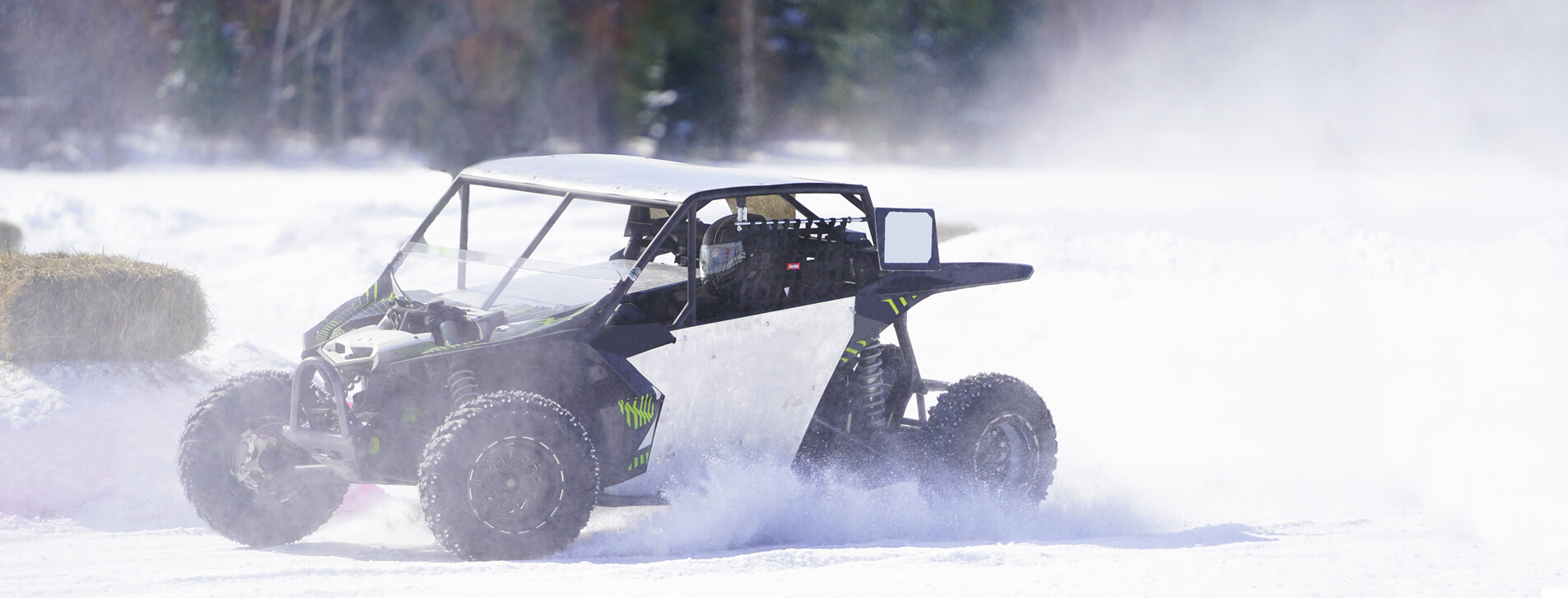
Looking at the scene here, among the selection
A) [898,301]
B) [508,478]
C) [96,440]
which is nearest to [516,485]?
[508,478]

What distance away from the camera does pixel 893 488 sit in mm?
6406

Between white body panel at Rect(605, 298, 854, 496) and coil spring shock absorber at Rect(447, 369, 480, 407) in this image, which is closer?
coil spring shock absorber at Rect(447, 369, 480, 407)

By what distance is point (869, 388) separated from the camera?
6.37 metres

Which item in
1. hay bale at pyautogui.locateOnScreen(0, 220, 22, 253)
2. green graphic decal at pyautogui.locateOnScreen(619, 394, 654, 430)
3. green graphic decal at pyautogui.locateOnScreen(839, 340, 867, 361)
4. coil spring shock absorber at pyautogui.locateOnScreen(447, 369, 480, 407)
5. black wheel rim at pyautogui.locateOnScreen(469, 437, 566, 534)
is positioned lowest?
black wheel rim at pyautogui.locateOnScreen(469, 437, 566, 534)

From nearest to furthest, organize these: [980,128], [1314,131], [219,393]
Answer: [219,393]
[1314,131]
[980,128]

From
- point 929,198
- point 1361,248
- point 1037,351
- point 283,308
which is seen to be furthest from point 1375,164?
point 283,308

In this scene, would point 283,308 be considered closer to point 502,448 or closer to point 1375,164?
point 502,448

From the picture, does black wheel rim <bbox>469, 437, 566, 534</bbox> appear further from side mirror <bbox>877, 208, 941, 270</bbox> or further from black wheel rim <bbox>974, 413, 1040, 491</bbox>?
black wheel rim <bbox>974, 413, 1040, 491</bbox>

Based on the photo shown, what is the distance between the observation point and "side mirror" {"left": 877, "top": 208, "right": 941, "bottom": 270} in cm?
614

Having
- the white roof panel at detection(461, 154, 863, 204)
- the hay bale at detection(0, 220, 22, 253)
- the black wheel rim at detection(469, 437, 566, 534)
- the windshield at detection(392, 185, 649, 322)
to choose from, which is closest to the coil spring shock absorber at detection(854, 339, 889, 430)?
the white roof panel at detection(461, 154, 863, 204)

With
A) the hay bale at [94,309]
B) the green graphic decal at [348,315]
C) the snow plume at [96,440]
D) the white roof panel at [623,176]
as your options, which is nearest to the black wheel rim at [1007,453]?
the white roof panel at [623,176]

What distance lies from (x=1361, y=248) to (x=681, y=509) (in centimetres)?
890

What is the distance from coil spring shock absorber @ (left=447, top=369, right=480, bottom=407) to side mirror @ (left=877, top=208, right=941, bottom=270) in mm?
1806

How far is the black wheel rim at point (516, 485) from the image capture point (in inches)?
200
